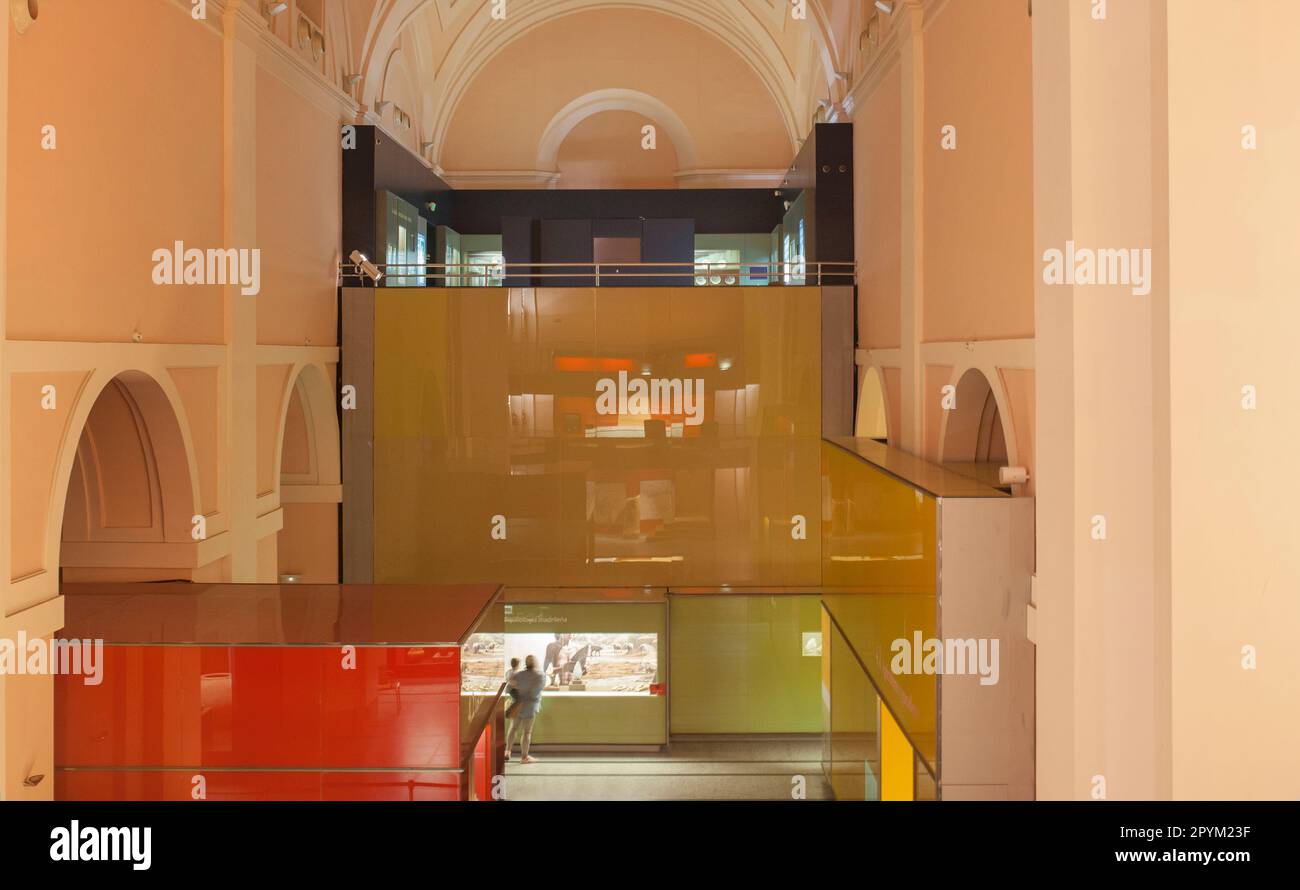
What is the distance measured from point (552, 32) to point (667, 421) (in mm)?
13747

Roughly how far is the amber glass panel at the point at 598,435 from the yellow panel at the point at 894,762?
5568 millimetres

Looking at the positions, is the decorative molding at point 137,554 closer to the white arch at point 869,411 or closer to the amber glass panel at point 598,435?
the amber glass panel at point 598,435

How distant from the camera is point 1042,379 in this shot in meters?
4.48

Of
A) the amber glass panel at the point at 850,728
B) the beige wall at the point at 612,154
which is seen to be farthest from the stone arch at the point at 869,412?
the beige wall at the point at 612,154

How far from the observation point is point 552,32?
2530cm

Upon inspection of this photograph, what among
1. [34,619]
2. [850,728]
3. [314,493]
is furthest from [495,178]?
[34,619]

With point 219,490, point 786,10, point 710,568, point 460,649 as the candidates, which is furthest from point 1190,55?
point 786,10

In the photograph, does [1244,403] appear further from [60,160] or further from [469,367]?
[469,367]

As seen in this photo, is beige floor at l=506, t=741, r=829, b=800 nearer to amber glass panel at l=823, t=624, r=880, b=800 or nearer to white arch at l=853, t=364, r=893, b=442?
amber glass panel at l=823, t=624, r=880, b=800

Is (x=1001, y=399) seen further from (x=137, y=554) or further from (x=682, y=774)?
(x=137, y=554)

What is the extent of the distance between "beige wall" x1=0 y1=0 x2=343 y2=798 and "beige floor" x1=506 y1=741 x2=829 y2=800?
4396 mm

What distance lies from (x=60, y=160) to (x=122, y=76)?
145 cm

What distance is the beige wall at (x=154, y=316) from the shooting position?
731 cm

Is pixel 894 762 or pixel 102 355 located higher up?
pixel 102 355
